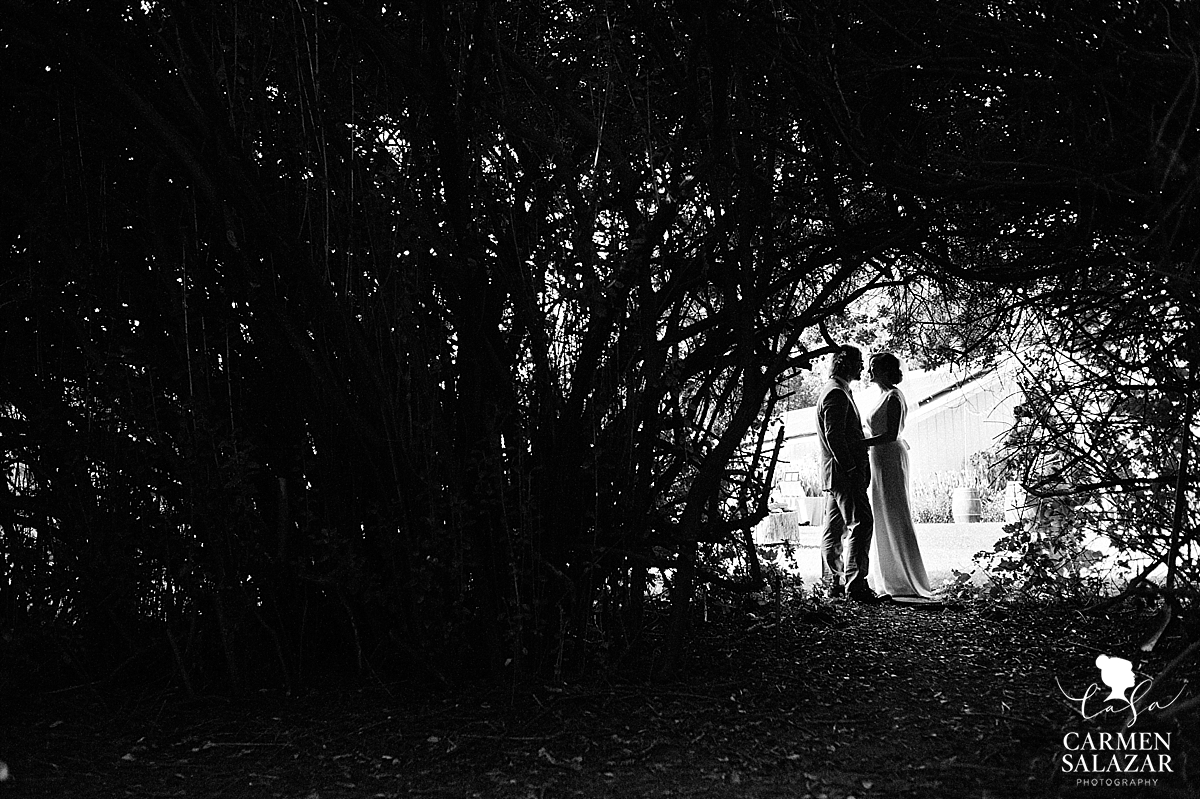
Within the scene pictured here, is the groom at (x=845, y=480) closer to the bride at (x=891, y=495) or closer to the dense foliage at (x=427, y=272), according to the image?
the bride at (x=891, y=495)

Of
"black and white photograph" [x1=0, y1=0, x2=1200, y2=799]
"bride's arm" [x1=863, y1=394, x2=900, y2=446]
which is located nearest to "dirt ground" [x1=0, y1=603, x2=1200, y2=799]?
"black and white photograph" [x1=0, y1=0, x2=1200, y2=799]

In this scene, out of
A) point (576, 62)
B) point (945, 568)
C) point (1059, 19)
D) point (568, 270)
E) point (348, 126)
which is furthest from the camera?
point (945, 568)

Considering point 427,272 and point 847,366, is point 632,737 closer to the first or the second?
point 427,272

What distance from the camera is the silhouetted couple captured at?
7.05 metres

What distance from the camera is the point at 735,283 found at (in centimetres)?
396

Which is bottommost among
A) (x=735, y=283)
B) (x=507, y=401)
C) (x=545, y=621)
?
→ (x=545, y=621)

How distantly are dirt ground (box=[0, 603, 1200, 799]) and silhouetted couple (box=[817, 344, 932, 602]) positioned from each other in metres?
2.19

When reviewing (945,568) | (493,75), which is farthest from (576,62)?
(945,568)

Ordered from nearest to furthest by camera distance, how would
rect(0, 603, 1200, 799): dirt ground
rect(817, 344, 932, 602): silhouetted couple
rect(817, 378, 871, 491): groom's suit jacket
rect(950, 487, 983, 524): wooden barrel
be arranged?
rect(0, 603, 1200, 799): dirt ground < rect(817, 344, 932, 602): silhouetted couple < rect(817, 378, 871, 491): groom's suit jacket < rect(950, 487, 983, 524): wooden barrel

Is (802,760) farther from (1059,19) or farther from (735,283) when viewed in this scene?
(1059,19)

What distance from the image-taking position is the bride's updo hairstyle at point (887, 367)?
725 cm

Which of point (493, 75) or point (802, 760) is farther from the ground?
point (493, 75)

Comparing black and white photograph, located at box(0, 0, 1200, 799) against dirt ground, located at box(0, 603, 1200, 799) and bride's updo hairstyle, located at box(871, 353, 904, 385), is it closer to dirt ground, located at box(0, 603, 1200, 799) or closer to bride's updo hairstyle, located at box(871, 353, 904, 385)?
dirt ground, located at box(0, 603, 1200, 799)

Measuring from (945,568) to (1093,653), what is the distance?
4551 millimetres
